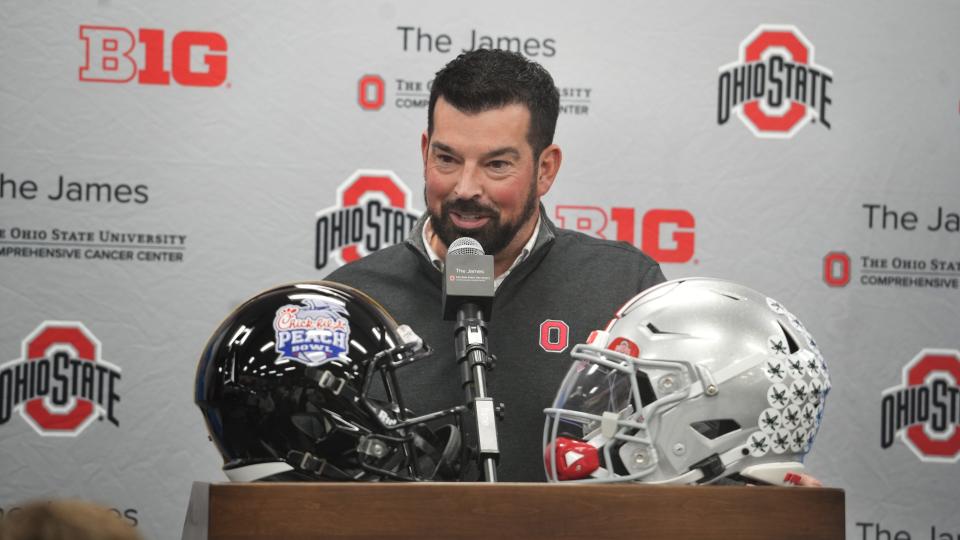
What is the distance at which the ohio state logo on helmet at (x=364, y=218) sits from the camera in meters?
2.90

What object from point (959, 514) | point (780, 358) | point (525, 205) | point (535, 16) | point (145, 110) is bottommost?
point (959, 514)

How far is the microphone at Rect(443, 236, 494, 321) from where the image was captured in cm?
154

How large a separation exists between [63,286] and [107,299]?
12 centimetres

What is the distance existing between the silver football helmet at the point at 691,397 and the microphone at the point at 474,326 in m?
0.16

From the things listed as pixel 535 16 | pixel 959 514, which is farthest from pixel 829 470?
pixel 535 16

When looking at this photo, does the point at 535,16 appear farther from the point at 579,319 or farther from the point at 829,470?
the point at 829,470

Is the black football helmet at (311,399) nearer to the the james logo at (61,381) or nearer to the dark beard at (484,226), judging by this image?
the dark beard at (484,226)

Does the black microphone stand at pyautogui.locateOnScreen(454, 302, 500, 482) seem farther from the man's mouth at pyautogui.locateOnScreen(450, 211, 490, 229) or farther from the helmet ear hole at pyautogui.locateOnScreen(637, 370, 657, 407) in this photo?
the man's mouth at pyautogui.locateOnScreen(450, 211, 490, 229)

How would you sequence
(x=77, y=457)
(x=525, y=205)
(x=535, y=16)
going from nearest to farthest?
1. (x=525, y=205)
2. (x=77, y=457)
3. (x=535, y=16)

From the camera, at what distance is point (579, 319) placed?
230 cm

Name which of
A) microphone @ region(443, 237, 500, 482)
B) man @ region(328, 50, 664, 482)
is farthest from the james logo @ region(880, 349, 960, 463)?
microphone @ region(443, 237, 500, 482)

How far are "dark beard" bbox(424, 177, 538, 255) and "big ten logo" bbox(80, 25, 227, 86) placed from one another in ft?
3.37

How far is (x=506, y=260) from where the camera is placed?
2.37 m

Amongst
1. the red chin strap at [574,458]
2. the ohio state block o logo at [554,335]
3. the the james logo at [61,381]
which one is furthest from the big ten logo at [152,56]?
the red chin strap at [574,458]
